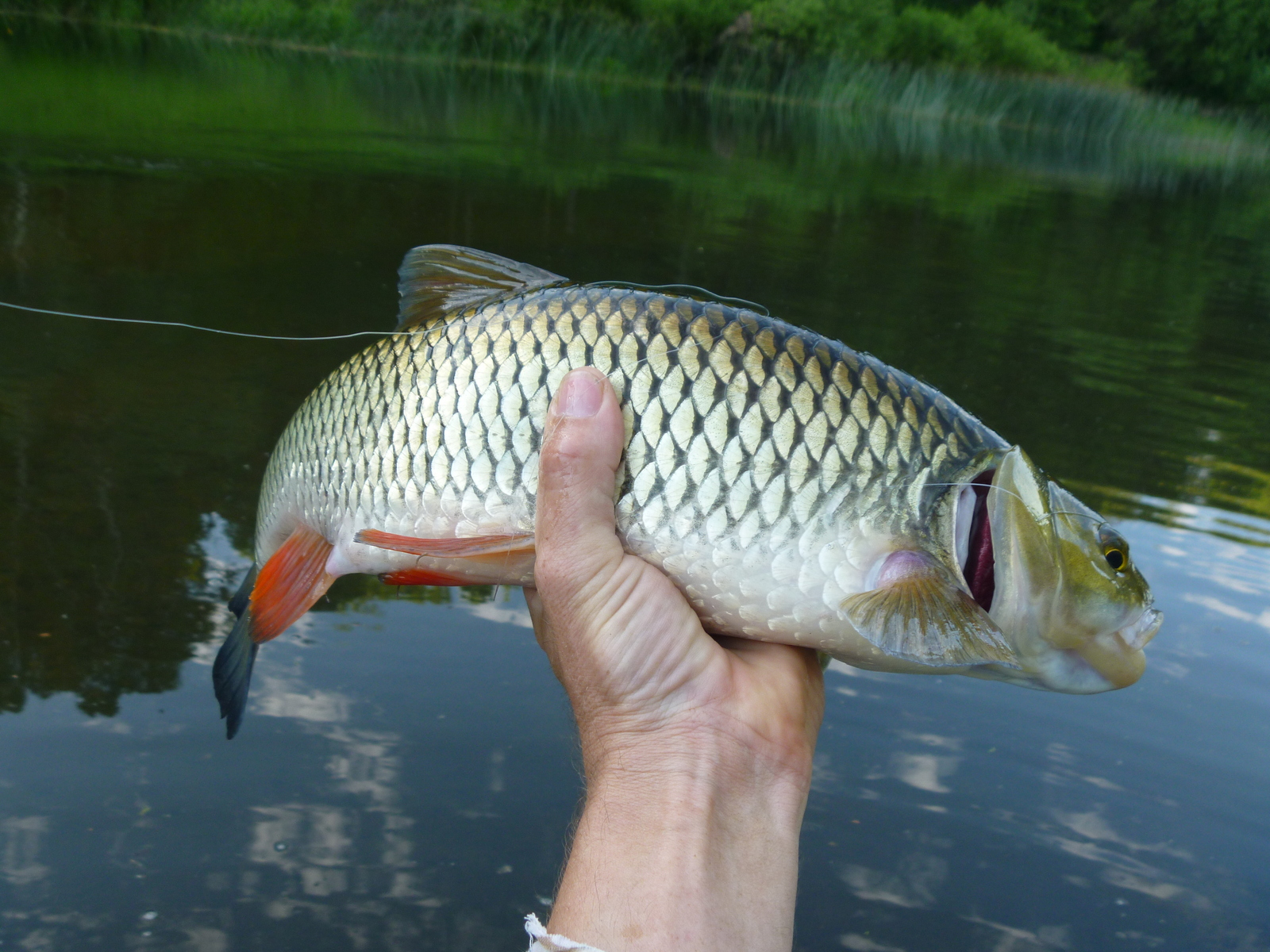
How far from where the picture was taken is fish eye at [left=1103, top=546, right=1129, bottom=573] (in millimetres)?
1785

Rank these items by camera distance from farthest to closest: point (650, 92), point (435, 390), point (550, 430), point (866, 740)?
point (650, 92) → point (866, 740) → point (435, 390) → point (550, 430)

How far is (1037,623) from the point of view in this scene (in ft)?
5.81

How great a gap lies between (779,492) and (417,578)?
0.66 meters

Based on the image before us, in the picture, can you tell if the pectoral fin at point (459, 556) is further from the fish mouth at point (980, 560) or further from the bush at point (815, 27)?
the bush at point (815, 27)

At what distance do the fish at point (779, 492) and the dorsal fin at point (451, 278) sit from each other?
0.11 meters

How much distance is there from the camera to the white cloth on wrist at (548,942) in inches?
58.4

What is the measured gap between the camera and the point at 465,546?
1841mm

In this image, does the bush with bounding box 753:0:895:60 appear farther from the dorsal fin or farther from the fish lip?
the fish lip

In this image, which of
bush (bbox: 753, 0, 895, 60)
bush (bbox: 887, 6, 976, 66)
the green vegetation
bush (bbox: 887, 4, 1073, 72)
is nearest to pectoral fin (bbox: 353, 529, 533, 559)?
the green vegetation

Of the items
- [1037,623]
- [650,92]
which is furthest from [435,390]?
[650,92]

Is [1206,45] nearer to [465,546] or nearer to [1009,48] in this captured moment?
[1009,48]

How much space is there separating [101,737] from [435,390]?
5.69ft

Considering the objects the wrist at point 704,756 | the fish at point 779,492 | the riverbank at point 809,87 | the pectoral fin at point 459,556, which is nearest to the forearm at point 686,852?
the wrist at point 704,756

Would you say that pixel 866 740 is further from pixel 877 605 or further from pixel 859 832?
pixel 877 605
